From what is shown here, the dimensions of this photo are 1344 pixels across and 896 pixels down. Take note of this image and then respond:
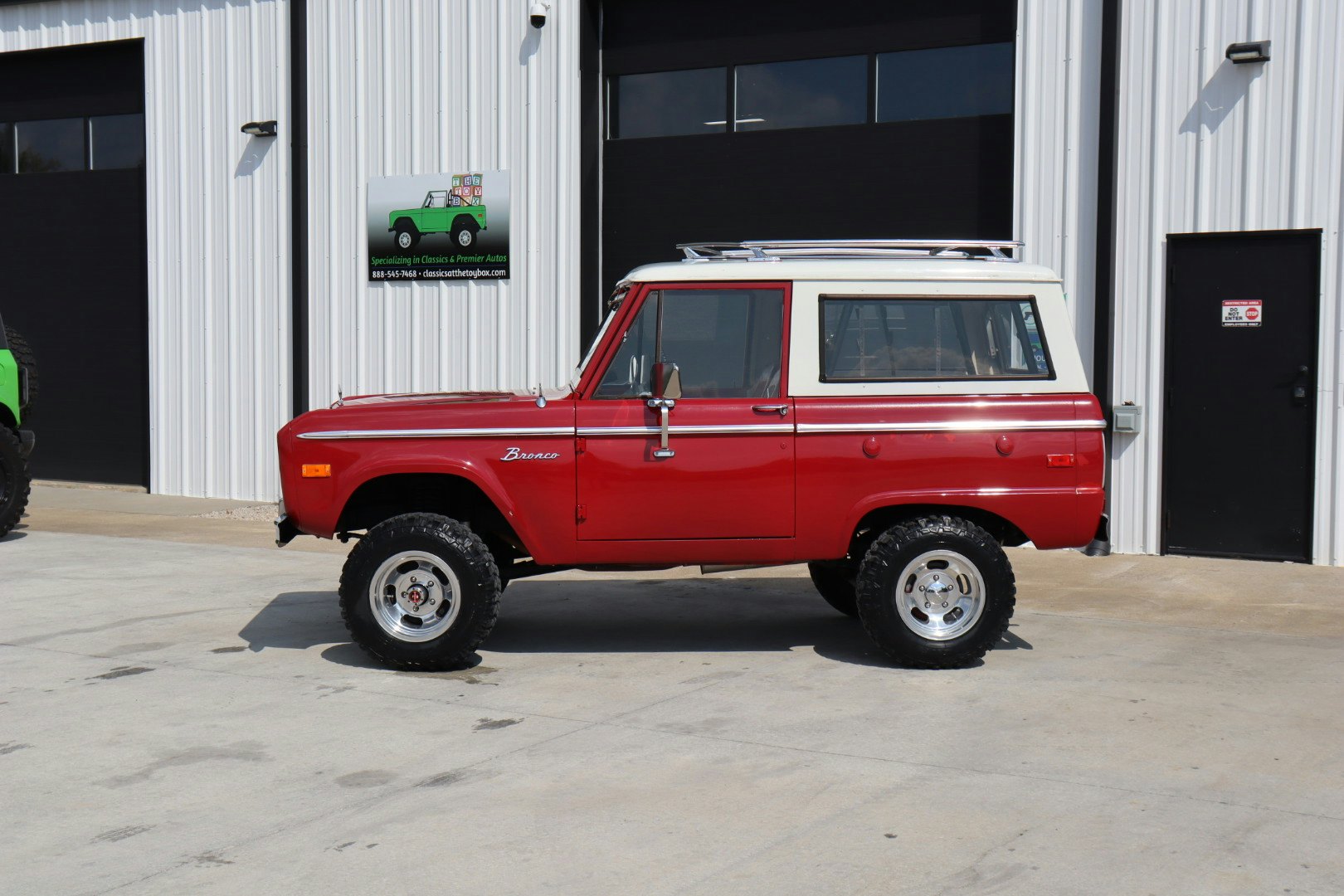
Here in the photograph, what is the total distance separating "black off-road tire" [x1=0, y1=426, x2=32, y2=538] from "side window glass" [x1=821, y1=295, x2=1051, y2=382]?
766 centimetres

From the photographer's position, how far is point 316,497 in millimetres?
7066

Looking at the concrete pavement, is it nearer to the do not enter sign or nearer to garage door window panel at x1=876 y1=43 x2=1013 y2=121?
the do not enter sign

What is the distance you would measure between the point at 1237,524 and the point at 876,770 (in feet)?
21.4

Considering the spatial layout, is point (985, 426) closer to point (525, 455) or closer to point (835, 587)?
point (835, 587)

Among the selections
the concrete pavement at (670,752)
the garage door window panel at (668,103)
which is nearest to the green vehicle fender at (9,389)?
the concrete pavement at (670,752)

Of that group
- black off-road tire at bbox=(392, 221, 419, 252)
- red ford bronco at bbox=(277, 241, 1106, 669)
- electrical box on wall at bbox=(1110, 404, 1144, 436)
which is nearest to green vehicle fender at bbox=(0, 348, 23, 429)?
black off-road tire at bbox=(392, 221, 419, 252)

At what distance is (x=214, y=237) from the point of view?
49.8 ft

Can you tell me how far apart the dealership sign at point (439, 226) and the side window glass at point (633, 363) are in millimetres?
6827

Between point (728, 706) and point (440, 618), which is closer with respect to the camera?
point (728, 706)

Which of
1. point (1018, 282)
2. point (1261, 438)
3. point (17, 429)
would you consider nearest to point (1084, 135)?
point (1261, 438)

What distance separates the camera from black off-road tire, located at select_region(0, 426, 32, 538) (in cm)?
1160

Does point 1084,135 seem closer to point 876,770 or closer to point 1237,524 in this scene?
point 1237,524

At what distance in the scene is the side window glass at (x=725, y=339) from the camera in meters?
7.09

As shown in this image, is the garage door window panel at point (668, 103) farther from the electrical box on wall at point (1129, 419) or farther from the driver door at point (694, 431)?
the driver door at point (694, 431)
